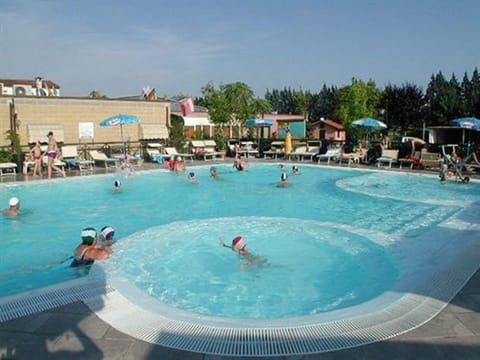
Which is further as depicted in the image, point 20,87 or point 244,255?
point 20,87

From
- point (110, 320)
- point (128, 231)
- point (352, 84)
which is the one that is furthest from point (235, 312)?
point (352, 84)

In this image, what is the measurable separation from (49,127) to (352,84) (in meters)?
28.0

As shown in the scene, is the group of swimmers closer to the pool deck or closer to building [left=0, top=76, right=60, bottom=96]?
the pool deck

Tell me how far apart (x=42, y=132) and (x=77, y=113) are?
6.76ft

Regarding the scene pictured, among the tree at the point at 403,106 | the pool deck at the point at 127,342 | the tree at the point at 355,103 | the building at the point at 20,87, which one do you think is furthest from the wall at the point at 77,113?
the building at the point at 20,87

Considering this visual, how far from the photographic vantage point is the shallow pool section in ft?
19.3

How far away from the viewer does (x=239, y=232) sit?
907cm

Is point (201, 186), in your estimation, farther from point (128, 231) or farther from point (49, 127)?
point (49, 127)

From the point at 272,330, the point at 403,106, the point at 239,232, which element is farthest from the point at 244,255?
the point at 403,106

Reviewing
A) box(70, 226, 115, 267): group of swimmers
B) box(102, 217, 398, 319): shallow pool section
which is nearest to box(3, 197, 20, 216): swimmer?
box(102, 217, 398, 319): shallow pool section

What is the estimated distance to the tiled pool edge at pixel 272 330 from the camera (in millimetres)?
3602

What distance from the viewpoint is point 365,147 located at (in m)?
20.5

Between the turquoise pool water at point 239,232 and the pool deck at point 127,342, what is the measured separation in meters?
1.88

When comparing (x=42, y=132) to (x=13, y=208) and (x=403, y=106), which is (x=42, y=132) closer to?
(x=13, y=208)
